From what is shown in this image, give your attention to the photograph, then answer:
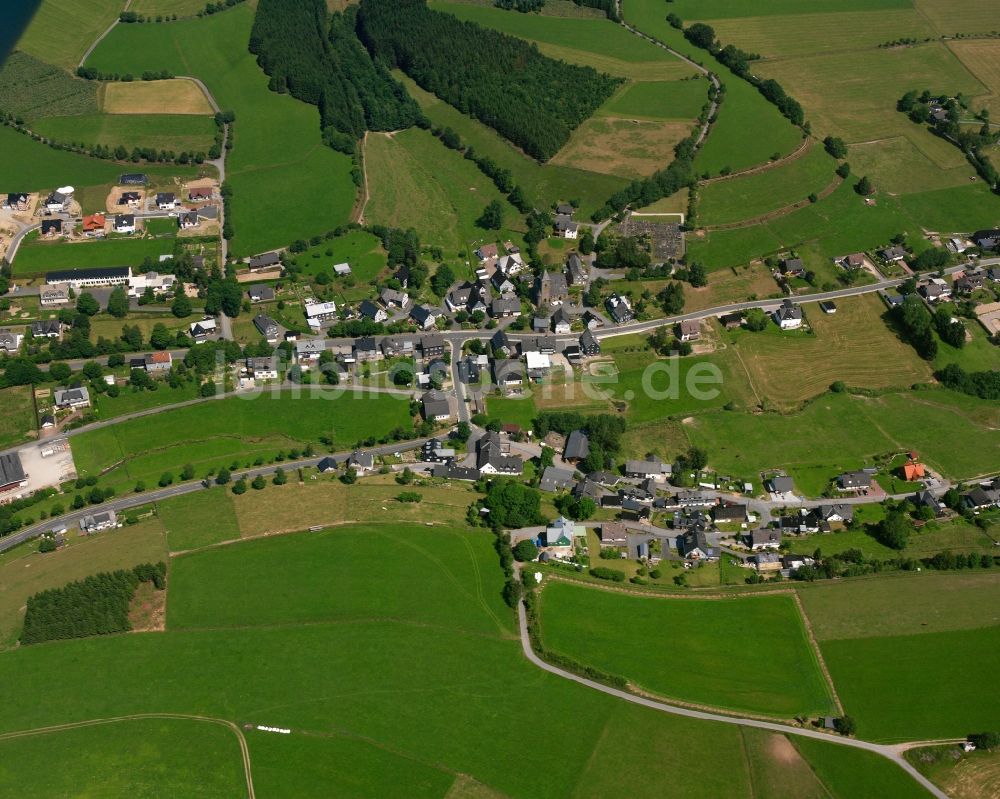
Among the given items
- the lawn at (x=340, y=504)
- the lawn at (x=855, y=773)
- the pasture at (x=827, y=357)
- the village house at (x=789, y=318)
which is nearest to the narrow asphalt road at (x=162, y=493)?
the lawn at (x=340, y=504)

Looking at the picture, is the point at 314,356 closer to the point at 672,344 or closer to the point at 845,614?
the point at 672,344

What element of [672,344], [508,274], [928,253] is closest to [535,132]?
[508,274]

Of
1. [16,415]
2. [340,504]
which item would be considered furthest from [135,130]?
[340,504]

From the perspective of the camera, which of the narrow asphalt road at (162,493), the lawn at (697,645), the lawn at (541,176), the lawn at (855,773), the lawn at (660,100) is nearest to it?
the lawn at (855,773)

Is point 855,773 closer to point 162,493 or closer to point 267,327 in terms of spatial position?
point 162,493

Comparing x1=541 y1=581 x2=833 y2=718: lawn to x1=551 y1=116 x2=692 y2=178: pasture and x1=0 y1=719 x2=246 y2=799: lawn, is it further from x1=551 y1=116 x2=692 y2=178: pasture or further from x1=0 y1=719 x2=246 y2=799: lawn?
x1=551 y1=116 x2=692 y2=178: pasture

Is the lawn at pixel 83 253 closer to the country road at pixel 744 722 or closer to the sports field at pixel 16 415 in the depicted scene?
the sports field at pixel 16 415
